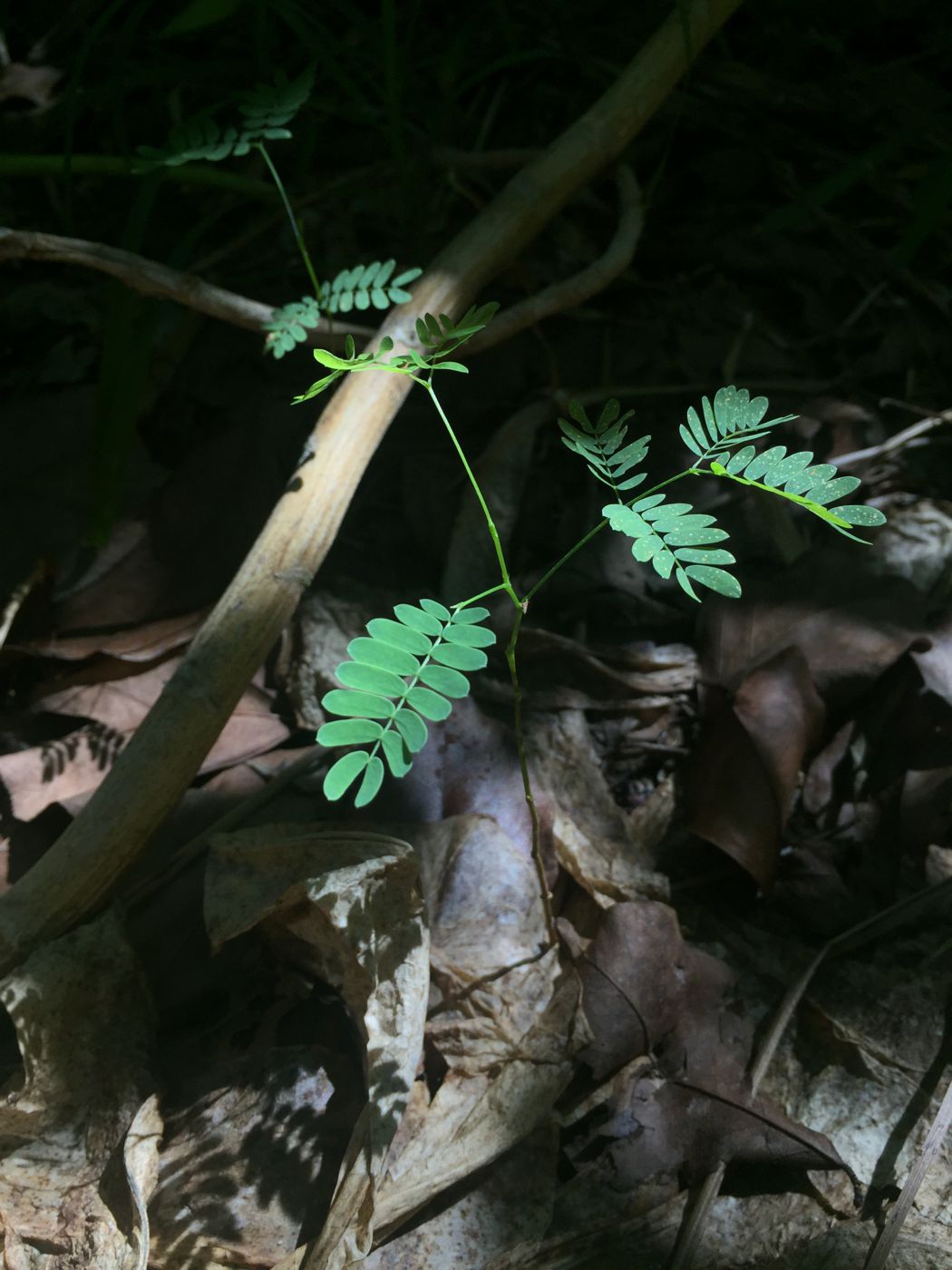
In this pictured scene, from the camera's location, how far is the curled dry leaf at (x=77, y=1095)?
1201 millimetres

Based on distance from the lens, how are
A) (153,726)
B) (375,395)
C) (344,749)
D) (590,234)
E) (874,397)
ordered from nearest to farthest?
1. (153,726)
2. (344,749)
3. (375,395)
4. (874,397)
5. (590,234)

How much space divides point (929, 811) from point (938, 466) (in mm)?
916

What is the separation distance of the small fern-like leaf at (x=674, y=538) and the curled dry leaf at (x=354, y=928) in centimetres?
59

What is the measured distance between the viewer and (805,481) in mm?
1090

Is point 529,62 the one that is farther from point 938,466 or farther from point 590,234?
point 938,466

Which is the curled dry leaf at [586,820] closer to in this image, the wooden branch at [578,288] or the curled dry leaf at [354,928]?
the curled dry leaf at [354,928]

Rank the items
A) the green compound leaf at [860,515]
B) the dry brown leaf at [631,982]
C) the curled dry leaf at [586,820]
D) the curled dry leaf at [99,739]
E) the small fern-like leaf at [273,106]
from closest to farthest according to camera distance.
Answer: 1. the green compound leaf at [860,515]
2. the dry brown leaf at [631,982]
3. the curled dry leaf at [586,820]
4. the curled dry leaf at [99,739]
5. the small fern-like leaf at [273,106]

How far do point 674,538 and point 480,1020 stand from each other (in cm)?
74

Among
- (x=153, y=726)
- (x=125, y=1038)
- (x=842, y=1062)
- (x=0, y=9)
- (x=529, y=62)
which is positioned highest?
(x=0, y=9)

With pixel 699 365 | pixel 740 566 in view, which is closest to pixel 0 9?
pixel 699 365

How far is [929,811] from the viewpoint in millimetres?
1572

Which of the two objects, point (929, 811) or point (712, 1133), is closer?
point (712, 1133)

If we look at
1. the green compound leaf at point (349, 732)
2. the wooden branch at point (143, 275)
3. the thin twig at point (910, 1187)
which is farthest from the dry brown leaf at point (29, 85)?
the thin twig at point (910, 1187)

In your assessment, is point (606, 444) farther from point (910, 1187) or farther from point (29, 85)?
point (29, 85)
